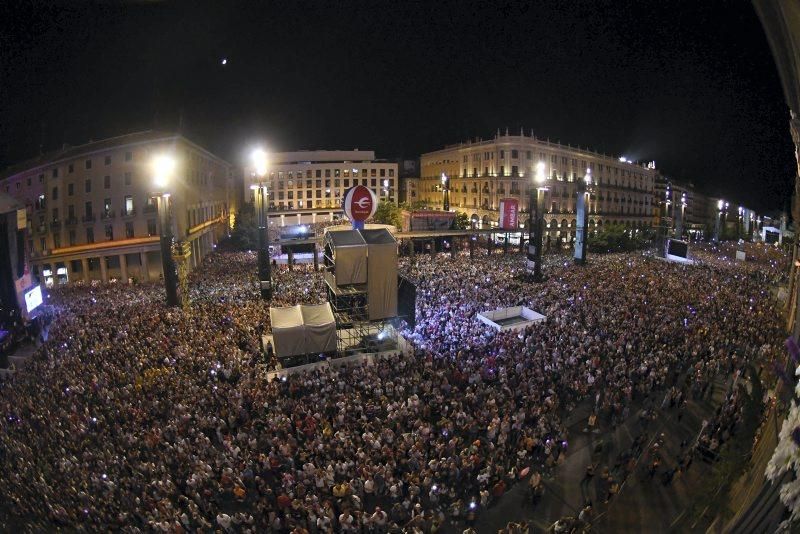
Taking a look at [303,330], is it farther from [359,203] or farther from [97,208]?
[97,208]

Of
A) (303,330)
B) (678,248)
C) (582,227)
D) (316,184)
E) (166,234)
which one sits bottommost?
(303,330)

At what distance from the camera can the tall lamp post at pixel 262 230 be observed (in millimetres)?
23359

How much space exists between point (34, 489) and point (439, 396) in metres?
9.48

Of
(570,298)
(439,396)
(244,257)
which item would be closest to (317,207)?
(244,257)

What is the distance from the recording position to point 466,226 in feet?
184

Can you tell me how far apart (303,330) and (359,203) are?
7.15m

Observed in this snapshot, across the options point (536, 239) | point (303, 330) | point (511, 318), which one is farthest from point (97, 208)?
point (536, 239)

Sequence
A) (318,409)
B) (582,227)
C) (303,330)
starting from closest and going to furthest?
(318,409), (303,330), (582,227)

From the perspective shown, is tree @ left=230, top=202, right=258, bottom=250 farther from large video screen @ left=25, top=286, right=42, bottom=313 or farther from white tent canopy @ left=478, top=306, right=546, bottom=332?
white tent canopy @ left=478, top=306, right=546, bottom=332

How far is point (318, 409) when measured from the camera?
1202cm

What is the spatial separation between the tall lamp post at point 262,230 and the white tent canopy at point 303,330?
6.74 m

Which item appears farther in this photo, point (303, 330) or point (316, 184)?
point (316, 184)

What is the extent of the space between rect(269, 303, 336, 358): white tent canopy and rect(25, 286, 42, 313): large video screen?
13.3 meters

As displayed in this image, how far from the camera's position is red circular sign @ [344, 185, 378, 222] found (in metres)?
20.7
